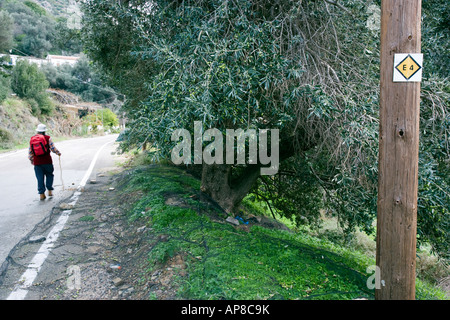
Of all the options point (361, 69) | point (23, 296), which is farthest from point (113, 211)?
point (361, 69)

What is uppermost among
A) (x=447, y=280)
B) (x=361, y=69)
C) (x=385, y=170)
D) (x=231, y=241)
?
(x=361, y=69)

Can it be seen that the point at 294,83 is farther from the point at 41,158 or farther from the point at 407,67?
the point at 41,158

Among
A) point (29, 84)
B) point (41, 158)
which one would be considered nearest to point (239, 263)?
point (41, 158)

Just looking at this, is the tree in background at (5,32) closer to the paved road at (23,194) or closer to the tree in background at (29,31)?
the paved road at (23,194)

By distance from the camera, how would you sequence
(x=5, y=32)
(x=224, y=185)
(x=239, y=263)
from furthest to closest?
(x=5, y=32) < (x=224, y=185) < (x=239, y=263)

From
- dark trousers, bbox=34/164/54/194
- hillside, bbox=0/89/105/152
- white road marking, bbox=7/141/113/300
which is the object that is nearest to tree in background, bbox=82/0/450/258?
white road marking, bbox=7/141/113/300

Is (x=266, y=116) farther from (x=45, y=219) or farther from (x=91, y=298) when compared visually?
(x=45, y=219)

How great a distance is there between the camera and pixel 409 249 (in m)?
3.05

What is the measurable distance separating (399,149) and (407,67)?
0.75 meters

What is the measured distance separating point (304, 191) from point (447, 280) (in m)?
4.19

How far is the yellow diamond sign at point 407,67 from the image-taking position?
295 centimetres

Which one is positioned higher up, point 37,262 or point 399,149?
point 399,149

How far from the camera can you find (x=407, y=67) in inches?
117
